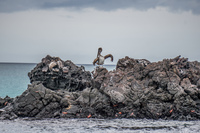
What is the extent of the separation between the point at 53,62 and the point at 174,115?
1300cm

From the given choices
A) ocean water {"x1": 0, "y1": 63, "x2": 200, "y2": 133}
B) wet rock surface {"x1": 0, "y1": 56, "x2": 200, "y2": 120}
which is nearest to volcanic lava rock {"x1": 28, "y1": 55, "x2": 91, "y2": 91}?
wet rock surface {"x1": 0, "y1": 56, "x2": 200, "y2": 120}

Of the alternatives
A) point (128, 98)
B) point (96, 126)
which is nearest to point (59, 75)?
point (128, 98)

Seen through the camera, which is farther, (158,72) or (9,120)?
(158,72)

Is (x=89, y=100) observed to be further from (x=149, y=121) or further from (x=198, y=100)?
(x=198, y=100)

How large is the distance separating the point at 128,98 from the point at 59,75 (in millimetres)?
9147

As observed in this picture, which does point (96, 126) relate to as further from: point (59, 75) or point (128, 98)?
point (59, 75)

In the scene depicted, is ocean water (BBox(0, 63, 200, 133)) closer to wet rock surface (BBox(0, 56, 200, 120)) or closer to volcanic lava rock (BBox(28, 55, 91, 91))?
wet rock surface (BBox(0, 56, 200, 120))

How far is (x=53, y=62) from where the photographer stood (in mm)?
25828

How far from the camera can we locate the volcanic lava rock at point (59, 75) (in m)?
26.0

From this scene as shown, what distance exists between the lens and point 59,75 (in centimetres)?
2608

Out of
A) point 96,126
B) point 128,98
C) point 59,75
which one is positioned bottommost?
point 96,126

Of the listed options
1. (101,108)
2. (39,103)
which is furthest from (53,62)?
(101,108)

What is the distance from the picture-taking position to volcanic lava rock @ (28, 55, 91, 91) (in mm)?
26047

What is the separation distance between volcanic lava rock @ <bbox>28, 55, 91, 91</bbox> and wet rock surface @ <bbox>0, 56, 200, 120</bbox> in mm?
4954
